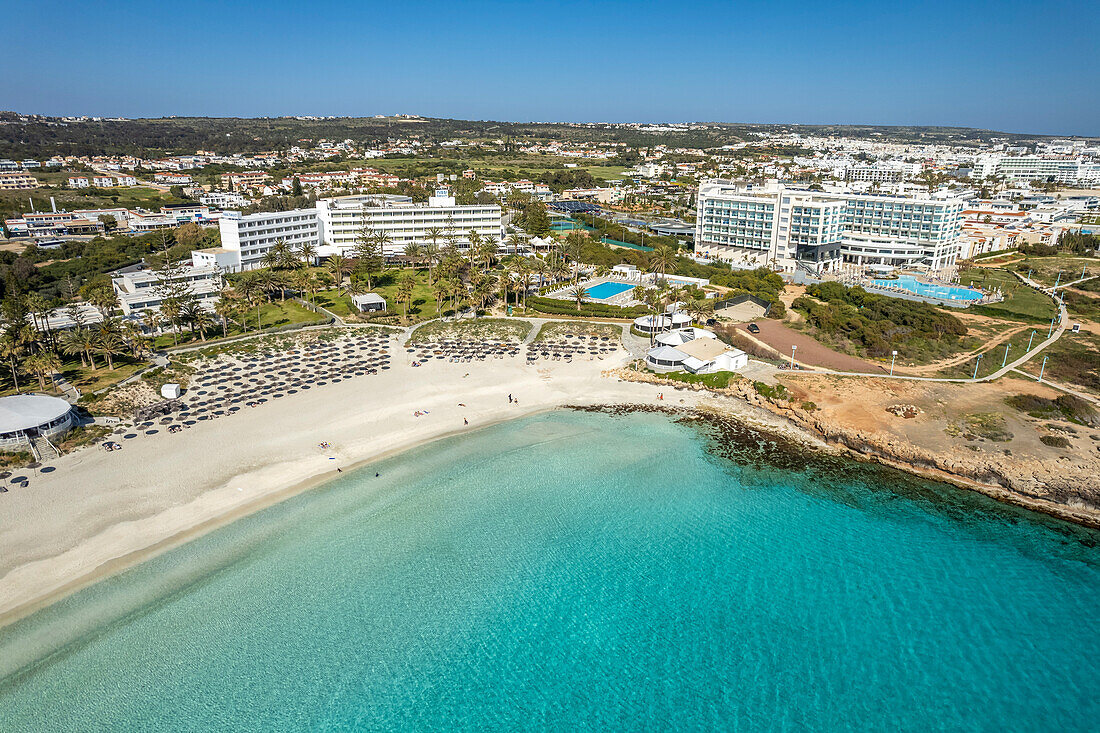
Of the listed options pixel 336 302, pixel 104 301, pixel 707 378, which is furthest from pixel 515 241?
pixel 104 301

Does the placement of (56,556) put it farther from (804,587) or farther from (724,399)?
(724,399)

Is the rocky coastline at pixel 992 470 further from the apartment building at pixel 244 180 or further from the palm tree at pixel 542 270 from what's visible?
the apartment building at pixel 244 180

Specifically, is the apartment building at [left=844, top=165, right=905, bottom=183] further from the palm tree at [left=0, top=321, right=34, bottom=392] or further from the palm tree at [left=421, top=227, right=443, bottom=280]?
the palm tree at [left=0, top=321, right=34, bottom=392]

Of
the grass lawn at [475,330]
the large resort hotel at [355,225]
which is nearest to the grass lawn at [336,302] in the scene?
the grass lawn at [475,330]

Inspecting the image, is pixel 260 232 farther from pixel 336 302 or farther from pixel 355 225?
pixel 336 302

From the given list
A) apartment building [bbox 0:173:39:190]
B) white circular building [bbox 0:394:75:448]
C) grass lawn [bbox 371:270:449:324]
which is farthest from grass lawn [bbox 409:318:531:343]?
apartment building [bbox 0:173:39:190]

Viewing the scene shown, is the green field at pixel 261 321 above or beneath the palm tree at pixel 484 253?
beneath

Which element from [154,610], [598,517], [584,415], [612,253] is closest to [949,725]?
[598,517]
